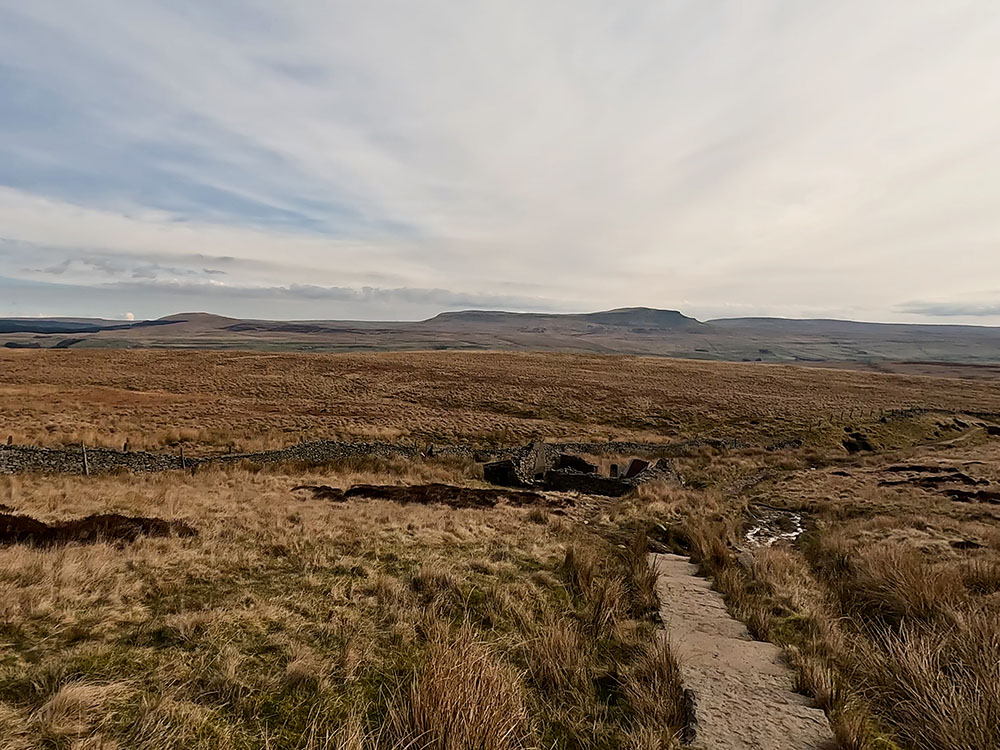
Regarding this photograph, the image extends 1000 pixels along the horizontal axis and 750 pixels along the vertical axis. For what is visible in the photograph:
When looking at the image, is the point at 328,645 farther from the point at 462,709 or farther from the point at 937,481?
the point at 937,481

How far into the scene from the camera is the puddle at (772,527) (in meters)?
13.6

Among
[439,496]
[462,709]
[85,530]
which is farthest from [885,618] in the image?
[85,530]

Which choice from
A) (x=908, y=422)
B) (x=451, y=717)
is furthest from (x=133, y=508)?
(x=908, y=422)

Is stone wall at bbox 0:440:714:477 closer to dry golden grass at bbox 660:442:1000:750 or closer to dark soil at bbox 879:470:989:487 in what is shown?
dark soil at bbox 879:470:989:487

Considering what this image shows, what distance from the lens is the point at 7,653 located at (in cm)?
459

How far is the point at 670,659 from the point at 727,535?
7953 mm

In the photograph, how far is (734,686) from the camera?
16.1 feet

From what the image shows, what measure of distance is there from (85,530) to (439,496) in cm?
909

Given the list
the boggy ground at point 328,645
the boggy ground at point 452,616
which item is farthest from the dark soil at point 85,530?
the boggy ground at point 452,616

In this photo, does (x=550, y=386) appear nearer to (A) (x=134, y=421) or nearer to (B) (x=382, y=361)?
(B) (x=382, y=361)

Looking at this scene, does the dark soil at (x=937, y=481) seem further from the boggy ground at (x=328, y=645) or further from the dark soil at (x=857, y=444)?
the boggy ground at (x=328, y=645)

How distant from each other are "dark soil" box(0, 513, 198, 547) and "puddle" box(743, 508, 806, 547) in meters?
12.6

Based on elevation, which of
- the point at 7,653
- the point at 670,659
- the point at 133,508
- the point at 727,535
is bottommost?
the point at 727,535

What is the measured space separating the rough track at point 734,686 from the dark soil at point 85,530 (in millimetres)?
8499
